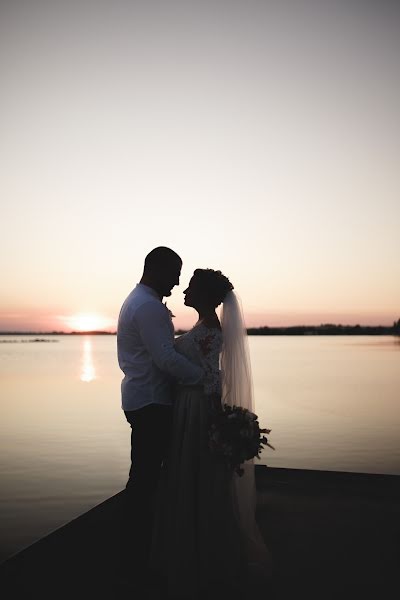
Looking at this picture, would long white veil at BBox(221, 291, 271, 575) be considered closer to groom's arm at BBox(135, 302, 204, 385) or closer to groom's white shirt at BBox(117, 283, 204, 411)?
groom's white shirt at BBox(117, 283, 204, 411)

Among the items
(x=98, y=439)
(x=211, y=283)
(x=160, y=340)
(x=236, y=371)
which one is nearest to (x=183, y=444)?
(x=236, y=371)

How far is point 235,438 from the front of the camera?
4.64 m

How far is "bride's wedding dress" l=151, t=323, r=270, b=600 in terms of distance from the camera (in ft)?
15.5

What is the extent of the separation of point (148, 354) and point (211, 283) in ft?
2.69

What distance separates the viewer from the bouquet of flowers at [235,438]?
4641mm

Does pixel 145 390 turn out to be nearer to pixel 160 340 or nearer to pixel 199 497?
pixel 160 340

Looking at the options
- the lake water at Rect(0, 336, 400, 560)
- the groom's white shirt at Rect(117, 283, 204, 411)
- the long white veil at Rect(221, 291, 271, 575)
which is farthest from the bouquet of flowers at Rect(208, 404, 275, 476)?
the lake water at Rect(0, 336, 400, 560)

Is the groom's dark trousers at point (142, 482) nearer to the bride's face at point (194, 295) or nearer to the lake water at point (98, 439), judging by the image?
the bride's face at point (194, 295)

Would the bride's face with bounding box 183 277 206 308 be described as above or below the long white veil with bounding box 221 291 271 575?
above

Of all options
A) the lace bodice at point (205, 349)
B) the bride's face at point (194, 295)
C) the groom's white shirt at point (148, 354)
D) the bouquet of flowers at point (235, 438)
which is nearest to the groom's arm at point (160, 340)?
the groom's white shirt at point (148, 354)

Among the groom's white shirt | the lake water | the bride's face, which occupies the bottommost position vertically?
the lake water

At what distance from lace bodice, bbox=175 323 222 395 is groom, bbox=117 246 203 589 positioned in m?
0.17

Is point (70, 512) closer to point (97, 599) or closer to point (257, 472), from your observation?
point (257, 472)

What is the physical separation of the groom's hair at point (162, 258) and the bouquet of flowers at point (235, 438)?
1.34 metres
